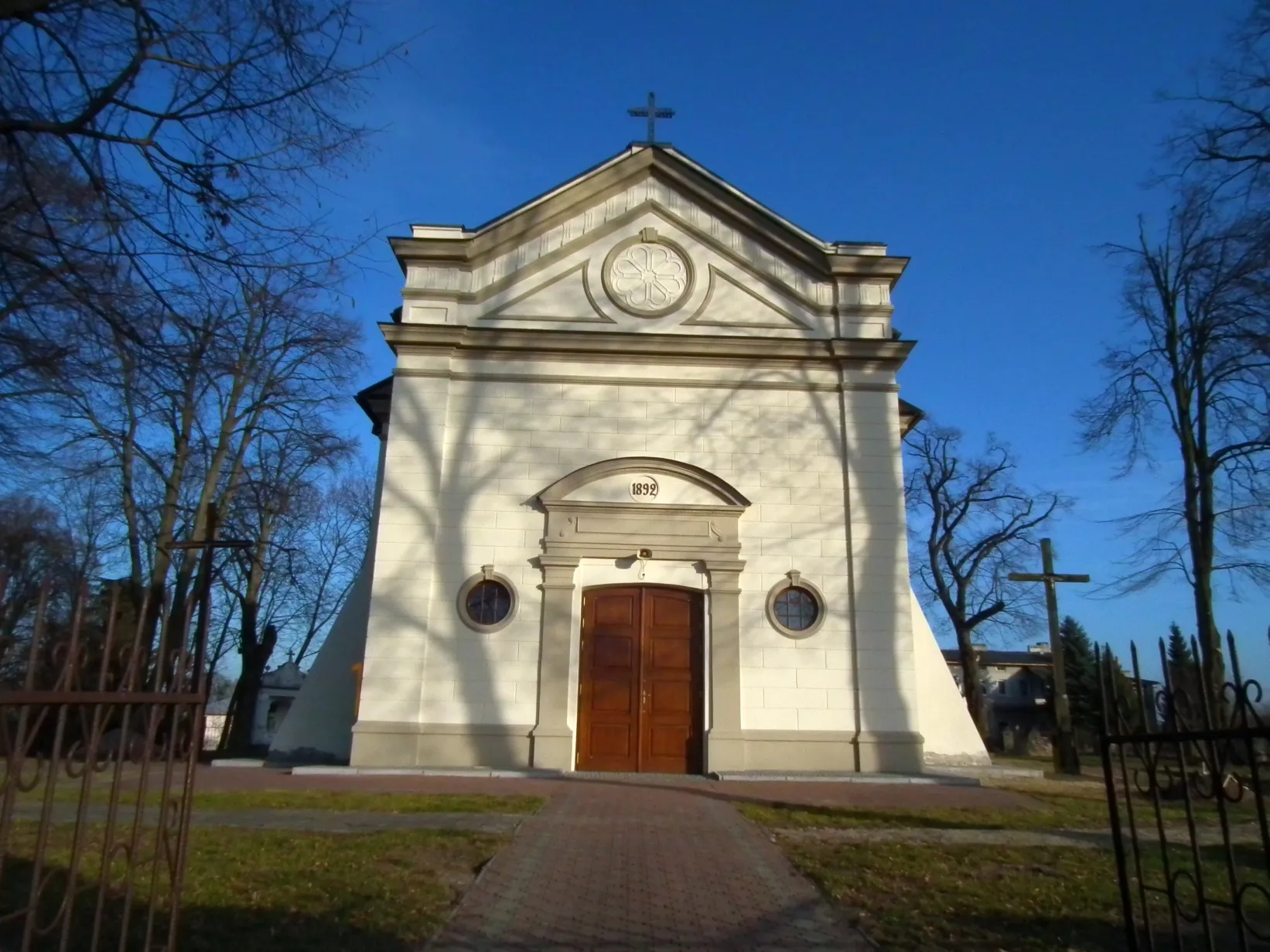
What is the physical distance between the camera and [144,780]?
372cm

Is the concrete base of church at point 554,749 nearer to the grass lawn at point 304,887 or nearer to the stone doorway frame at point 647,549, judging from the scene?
the stone doorway frame at point 647,549

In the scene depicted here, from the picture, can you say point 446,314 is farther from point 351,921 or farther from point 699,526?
point 351,921

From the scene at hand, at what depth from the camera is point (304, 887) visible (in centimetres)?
623

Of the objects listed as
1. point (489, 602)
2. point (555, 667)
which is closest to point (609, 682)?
point (555, 667)

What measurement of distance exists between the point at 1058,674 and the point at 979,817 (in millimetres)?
12209

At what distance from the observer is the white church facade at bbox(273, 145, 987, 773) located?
1505 cm

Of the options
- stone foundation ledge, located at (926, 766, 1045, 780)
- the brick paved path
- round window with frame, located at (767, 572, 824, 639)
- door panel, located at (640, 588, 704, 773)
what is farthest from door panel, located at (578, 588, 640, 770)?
the brick paved path

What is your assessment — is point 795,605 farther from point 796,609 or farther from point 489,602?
point 489,602

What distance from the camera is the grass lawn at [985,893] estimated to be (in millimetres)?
5578

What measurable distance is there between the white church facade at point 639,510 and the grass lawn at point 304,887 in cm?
697

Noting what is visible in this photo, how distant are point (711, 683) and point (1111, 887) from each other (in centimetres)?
864

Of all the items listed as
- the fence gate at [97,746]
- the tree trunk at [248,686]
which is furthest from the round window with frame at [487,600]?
the tree trunk at [248,686]

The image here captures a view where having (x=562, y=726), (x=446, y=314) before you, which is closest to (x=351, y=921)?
Result: (x=562, y=726)

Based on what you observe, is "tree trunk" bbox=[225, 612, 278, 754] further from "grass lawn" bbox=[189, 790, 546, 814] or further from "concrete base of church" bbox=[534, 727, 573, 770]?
"grass lawn" bbox=[189, 790, 546, 814]
